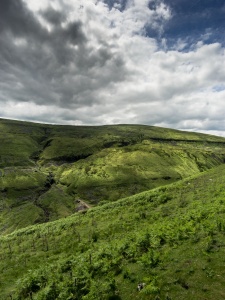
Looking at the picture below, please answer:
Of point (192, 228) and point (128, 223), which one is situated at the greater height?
point (192, 228)

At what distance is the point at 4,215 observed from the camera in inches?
7008

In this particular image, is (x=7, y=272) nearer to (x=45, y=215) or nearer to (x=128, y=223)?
(x=128, y=223)

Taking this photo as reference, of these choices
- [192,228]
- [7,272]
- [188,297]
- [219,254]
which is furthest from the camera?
[7,272]

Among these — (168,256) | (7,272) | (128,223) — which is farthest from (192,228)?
(7,272)

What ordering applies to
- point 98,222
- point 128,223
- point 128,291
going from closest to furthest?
point 128,291
point 128,223
point 98,222

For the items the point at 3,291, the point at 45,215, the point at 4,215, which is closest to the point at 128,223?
the point at 3,291

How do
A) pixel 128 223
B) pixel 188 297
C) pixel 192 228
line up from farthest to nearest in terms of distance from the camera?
pixel 128 223
pixel 192 228
pixel 188 297

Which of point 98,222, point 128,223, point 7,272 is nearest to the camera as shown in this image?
point 7,272

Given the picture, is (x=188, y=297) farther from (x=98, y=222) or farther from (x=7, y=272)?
(x=98, y=222)

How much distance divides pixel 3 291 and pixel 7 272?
5.85 metres

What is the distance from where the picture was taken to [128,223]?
39.4 meters

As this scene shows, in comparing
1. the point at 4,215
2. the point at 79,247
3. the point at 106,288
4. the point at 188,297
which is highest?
the point at 188,297

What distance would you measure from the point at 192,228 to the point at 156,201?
71.7ft

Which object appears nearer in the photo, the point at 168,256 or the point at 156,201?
the point at 168,256
